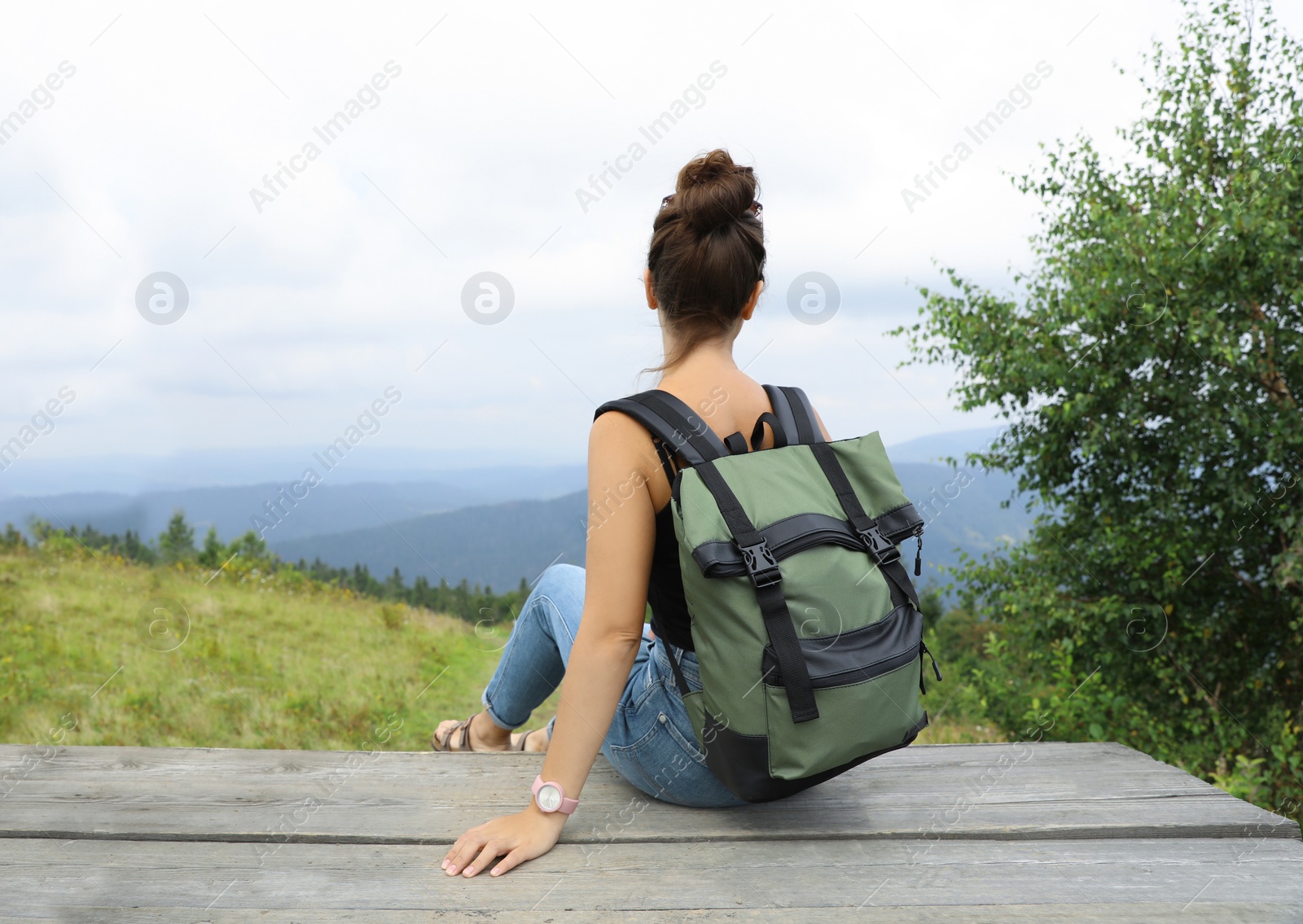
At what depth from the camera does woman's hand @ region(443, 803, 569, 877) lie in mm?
1674

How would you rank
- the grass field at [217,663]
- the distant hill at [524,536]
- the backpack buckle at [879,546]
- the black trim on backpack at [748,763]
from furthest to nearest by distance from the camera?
the grass field at [217,663], the distant hill at [524,536], the backpack buckle at [879,546], the black trim on backpack at [748,763]

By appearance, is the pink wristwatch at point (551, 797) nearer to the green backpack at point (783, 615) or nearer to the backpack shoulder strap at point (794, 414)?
the green backpack at point (783, 615)

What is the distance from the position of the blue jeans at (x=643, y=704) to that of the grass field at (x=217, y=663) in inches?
111

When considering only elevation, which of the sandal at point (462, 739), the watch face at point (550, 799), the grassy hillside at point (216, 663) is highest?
the watch face at point (550, 799)

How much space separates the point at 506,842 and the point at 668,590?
0.60m

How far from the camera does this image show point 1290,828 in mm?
1871

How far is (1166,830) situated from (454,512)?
20202 millimetres

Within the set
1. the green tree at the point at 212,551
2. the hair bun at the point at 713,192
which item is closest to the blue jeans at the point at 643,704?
the hair bun at the point at 713,192

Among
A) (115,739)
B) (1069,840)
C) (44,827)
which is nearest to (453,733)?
(44,827)

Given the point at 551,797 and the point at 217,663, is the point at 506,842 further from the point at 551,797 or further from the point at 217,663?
the point at 217,663

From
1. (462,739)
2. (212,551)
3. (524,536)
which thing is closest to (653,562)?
(462,739)

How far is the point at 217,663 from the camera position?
5.30 meters

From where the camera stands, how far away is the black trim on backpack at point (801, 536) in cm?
156

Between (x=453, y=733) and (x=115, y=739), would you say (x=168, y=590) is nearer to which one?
(x=115, y=739)
